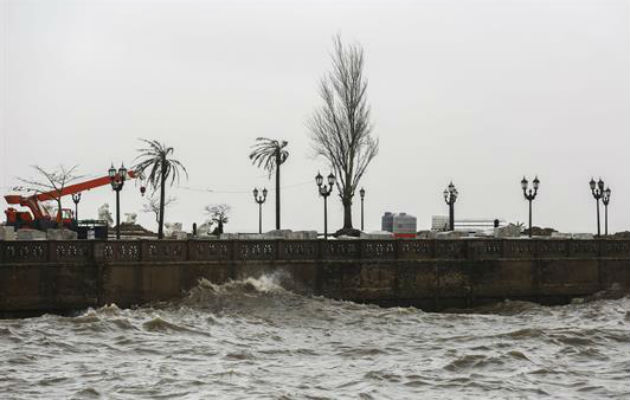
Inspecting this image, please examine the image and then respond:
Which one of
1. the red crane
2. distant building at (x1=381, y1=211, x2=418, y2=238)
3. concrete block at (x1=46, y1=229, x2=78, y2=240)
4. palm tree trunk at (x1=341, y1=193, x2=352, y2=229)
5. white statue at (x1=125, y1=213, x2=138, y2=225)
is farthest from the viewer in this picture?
white statue at (x1=125, y1=213, x2=138, y2=225)

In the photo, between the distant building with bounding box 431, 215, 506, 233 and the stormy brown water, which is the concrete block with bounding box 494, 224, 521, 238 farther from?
the distant building with bounding box 431, 215, 506, 233

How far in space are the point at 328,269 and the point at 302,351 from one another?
424 inches

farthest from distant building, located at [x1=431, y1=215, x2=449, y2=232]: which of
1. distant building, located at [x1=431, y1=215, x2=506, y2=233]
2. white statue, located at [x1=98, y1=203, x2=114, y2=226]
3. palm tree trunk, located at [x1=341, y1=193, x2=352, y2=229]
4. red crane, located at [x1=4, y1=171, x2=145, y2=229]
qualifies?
white statue, located at [x1=98, y1=203, x2=114, y2=226]

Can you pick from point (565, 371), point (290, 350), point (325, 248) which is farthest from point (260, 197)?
point (565, 371)

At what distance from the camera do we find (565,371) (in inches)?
786

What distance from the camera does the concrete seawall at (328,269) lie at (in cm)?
2966

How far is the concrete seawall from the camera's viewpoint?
2966 centimetres

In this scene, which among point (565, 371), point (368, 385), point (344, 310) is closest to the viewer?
point (368, 385)

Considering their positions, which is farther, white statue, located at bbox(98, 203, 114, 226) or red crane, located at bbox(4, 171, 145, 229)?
white statue, located at bbox(98, 203, 114, 226)

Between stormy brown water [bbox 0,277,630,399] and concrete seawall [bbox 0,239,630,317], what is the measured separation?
84 cm

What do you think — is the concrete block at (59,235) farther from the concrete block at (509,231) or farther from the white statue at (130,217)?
the white statue at (130,217)

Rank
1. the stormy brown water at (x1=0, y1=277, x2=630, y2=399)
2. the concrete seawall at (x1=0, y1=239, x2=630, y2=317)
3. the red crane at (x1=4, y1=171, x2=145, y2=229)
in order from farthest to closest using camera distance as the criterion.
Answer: the red crane at (x1=4, y1=171, x2=145, y2=229)
the concrete seawall at (x1=0, y1=239, x2=630, y2=317)
the stormy brown water at (x1=0, y1=277, x2=630, y2=399)

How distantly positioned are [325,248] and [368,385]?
15471 millimetres

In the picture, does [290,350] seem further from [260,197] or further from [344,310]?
[260,197]
